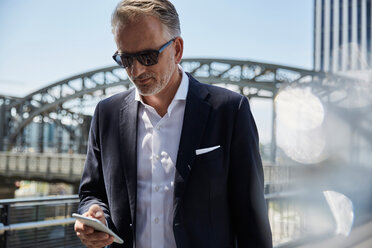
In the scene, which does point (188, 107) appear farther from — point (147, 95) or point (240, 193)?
point (240, 193)

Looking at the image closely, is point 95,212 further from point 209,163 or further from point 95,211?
point 209,163

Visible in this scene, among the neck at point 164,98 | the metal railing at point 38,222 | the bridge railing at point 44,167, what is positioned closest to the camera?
the neck at point 164,98

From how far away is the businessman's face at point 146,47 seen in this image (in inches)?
66.9

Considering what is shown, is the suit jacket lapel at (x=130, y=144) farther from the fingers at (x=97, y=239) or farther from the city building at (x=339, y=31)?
the city building at (x=339, y=31)

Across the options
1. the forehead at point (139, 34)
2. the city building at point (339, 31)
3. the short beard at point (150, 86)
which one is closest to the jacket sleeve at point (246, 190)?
the short beard at point (150, 86)

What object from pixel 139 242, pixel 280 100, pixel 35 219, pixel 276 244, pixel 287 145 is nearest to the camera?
pixel 139 242

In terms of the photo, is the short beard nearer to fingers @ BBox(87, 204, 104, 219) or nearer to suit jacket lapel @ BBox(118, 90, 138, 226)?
suit jacket lapel @ BBox(118, 90, 138, 226)

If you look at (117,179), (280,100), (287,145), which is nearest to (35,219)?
(117,179)

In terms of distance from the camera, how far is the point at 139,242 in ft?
5.99

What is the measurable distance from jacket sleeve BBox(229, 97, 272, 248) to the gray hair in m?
0.52

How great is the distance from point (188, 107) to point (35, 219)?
381 cm

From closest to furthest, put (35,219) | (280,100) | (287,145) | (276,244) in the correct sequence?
(35,219)
(276,244)
(287,145)
(280,100)

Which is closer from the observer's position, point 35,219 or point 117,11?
point 117,11

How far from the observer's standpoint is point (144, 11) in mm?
1679
